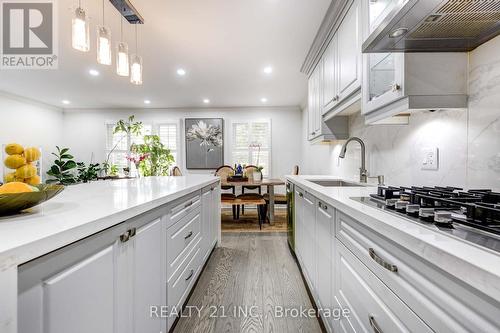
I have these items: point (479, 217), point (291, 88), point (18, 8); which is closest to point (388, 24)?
point (479, 217)

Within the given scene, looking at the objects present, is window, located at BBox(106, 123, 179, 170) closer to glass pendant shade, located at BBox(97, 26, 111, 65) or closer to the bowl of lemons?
glass pendant shade, located at BBox(97, 26, 111, 65)

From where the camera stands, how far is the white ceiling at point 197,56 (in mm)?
2164

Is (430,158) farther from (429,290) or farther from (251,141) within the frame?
(251,141)

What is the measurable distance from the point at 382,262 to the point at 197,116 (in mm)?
5827

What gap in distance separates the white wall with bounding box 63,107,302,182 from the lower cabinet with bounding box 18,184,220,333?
15.2 ft

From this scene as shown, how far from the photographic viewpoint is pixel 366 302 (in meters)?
0.86

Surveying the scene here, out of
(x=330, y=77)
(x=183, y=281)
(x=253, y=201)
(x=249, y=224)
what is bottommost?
(x=249, y=224)

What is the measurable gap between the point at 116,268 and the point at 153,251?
311 mm

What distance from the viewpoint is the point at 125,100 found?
17.5ft

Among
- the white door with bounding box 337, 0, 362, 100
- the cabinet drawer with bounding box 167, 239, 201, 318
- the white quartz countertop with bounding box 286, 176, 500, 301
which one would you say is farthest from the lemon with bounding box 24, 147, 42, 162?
the white door with bounding box 337, 0, 362, 100

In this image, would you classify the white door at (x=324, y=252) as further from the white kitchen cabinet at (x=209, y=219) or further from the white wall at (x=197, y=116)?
the white wall at (x=197, y=116)

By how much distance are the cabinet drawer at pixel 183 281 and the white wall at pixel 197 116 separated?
13.7ft

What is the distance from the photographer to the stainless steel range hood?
81 cm

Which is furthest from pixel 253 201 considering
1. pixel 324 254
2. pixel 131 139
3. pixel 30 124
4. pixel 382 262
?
pixel 30 124
